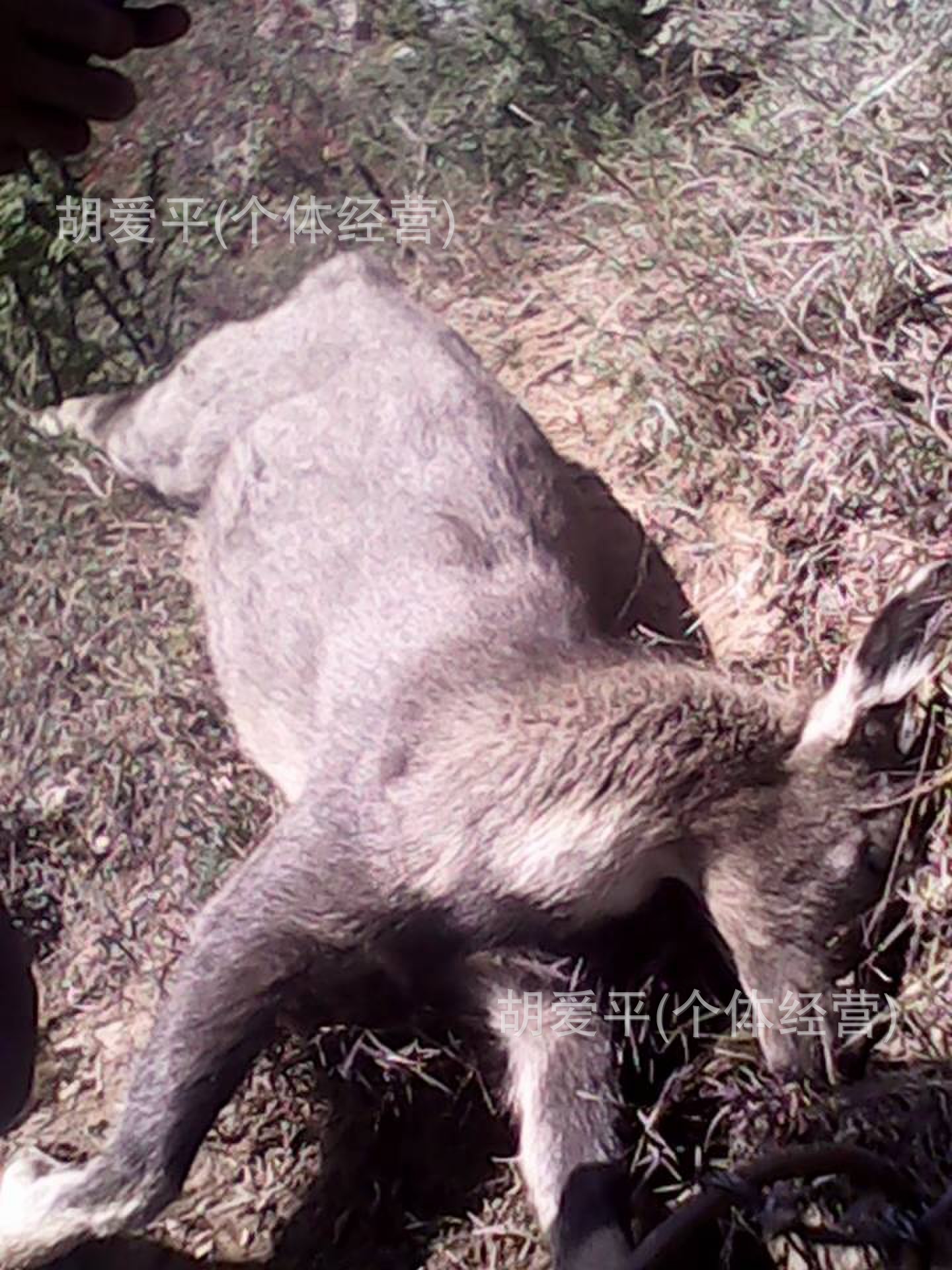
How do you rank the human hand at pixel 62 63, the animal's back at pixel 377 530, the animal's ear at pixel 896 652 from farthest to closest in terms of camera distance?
1. the animal's back at pixel 377 530
2. the animal's ear at pixel 896 652
3. the human hand at pixel 62 63

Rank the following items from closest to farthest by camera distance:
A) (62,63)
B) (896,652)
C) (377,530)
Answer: (62,63) < (896,652) < (377,530)

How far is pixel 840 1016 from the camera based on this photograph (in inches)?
51.6

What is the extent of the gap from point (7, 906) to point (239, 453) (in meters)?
0.39

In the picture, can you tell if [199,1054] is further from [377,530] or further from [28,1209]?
[377,530]

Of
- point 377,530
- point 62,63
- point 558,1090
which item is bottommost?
point 558,1090

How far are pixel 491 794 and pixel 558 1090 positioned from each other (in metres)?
0.21

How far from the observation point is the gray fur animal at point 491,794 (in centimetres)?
132

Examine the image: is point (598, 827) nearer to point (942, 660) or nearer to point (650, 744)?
point (650, 744)

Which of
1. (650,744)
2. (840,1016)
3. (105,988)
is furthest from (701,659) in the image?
(105,988)

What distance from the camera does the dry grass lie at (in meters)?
1.32

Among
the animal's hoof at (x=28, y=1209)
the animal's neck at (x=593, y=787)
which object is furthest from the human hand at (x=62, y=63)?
the animal's hoof at (x=28, y=1209)

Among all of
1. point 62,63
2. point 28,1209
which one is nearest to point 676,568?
point 28,1209

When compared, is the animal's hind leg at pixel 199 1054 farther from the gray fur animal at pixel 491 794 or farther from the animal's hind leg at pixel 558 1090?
the animal's hind leg at pixel 558 1090

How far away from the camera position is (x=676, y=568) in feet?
4.79
